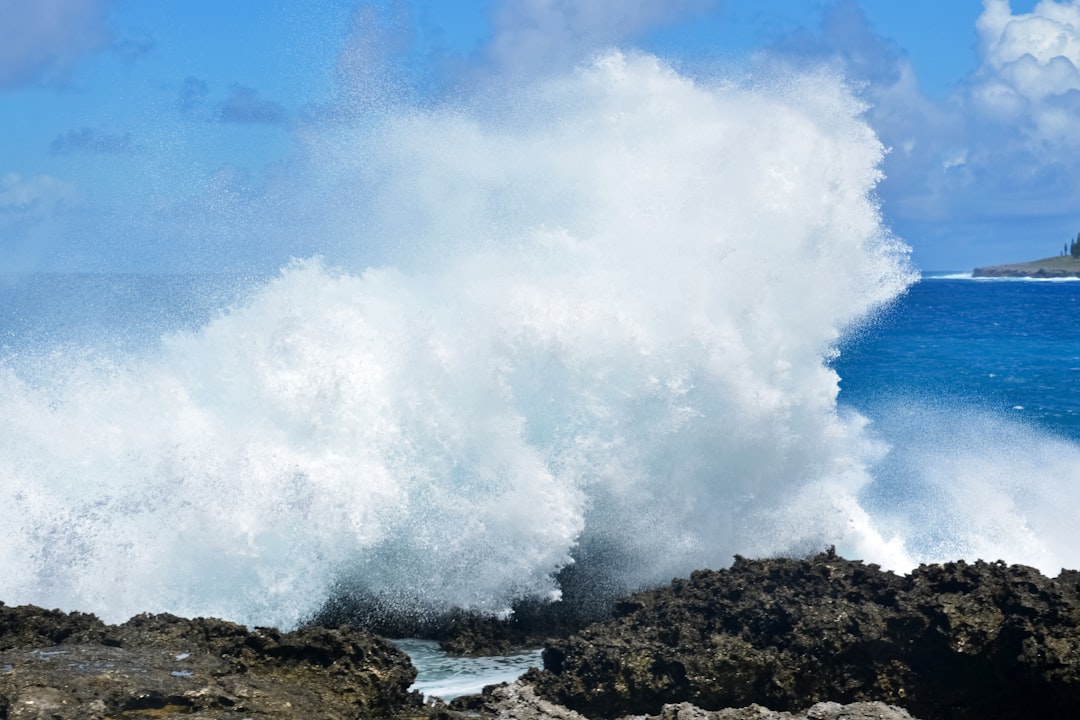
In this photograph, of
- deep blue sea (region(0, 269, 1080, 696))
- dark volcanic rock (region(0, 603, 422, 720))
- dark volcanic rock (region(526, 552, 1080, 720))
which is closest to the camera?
dark volcanic rock (region(0, 603, 422, 720))

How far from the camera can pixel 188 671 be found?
651 centimetres

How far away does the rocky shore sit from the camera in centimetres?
682

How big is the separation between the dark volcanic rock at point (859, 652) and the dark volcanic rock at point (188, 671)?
4.63 ft

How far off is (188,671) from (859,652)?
4587 mm

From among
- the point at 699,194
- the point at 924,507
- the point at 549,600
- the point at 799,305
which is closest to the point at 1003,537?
the point at 924,507

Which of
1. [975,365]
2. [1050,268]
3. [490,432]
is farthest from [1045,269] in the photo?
[490,432]

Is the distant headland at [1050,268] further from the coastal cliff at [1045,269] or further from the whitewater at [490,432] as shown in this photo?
the whitewater at [490,432]

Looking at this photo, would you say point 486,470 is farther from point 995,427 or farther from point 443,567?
point 995,427

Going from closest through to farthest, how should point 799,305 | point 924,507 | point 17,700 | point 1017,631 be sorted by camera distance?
point 17,700, point 1017,631, point 799,305, point 924,507

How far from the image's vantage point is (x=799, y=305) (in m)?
13.8

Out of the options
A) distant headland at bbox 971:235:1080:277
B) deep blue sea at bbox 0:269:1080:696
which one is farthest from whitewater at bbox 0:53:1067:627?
distant headland at bbox 971:235:1080:277

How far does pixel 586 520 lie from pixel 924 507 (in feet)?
21.4

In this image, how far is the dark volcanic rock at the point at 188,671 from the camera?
5.89 metres

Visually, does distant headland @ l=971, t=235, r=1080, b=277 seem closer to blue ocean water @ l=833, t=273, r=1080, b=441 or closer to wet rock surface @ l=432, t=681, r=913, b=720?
blue ocean water @ l=833, t=273, r=1080, b=441
